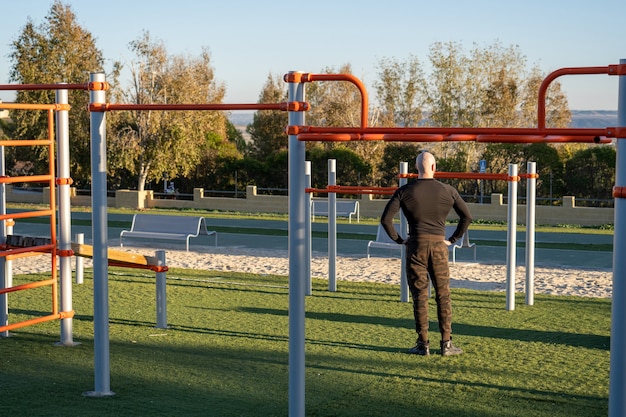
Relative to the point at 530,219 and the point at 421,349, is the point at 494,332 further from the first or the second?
the point at 530,219

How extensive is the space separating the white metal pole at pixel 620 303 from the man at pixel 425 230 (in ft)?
11.9

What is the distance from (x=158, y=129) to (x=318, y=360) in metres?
29.3

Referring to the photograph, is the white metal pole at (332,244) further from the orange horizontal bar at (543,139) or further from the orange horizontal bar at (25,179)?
the orange horizontal bar at (543,139)

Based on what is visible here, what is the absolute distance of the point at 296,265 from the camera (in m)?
6.08

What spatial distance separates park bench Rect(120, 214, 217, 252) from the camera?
18984 millimetres

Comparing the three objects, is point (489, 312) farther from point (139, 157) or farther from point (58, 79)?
point (58, 79)

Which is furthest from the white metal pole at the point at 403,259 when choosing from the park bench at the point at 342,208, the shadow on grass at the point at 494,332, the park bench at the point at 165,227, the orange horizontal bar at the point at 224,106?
the park bench at the point at 342,208

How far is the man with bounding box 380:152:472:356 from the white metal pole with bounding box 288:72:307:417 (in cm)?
249

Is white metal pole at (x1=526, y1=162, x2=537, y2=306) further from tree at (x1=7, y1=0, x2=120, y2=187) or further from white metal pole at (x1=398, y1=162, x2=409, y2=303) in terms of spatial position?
tree at (x1=7, y1=0, x2=120, y2=187)

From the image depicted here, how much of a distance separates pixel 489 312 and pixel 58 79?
31.3 m

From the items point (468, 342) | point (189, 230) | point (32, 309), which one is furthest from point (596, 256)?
point (32, 309)

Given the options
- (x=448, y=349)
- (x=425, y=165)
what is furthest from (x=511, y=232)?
(x=425, y=165)

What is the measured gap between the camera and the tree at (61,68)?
126 feet

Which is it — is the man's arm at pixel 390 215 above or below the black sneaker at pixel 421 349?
above
